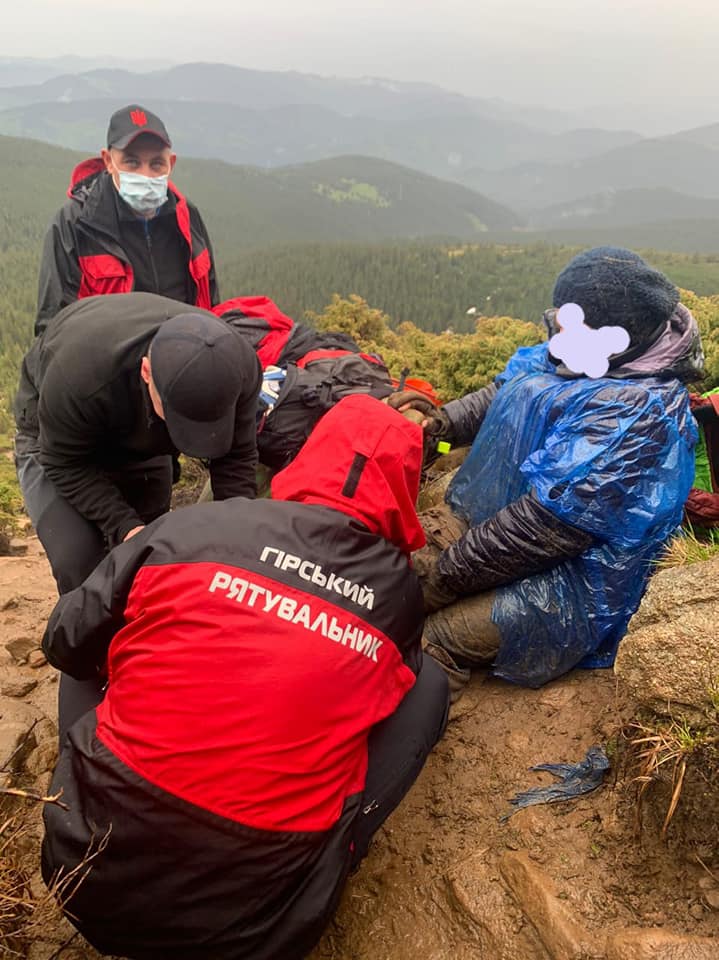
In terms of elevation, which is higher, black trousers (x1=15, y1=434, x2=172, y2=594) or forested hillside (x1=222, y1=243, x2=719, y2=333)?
black trousers (x1=15, y1=434, x2=172, y2=594)

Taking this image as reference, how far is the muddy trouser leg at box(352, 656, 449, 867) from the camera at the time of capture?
2508 mm

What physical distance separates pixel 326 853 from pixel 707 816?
130 cm

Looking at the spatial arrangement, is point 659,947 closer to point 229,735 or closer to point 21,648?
point 229,735

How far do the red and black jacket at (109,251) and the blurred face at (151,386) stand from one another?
1.90m

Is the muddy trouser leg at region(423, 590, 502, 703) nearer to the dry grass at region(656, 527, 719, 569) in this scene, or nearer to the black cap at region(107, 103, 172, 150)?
the dry grass at region(656, 527, 719, 569)

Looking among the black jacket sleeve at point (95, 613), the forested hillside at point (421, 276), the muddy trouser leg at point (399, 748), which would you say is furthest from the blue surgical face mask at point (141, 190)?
the forested hillside at point (421, 276)

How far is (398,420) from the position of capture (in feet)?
8.42

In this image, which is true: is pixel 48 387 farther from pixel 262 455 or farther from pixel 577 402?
pixel 577 402

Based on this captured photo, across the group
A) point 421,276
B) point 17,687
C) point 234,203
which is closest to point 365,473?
point 17,687

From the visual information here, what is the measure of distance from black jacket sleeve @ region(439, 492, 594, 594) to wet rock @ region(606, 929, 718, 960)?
162cm

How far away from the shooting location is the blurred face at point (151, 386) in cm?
278

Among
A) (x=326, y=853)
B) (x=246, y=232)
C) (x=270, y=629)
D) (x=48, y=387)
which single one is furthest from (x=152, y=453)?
(x=246, y=232)

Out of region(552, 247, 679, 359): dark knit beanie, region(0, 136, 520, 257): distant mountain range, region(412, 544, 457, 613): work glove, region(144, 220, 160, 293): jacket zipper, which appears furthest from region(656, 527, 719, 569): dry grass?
region(0, 136, 520, 257): distant mountain range

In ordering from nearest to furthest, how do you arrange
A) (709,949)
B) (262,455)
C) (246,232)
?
(709,949), (262,455), (246,232)
